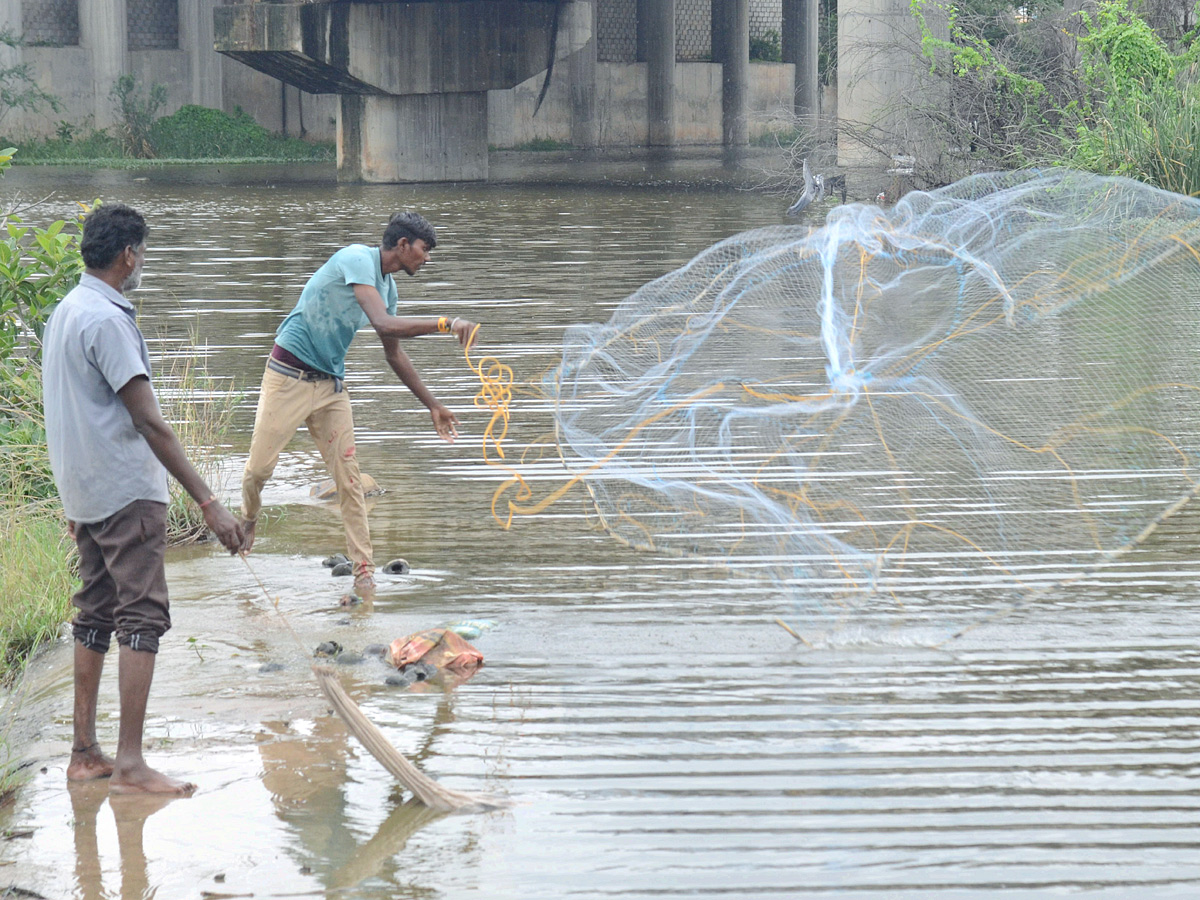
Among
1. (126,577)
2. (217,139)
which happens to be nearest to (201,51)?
(217,139)

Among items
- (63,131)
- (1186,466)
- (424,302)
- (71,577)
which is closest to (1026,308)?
(1186,466)

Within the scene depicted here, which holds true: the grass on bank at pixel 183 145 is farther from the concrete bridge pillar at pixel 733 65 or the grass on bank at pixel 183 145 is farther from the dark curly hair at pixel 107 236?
the dark curly hair at pixel 107 236

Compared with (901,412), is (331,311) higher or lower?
higher

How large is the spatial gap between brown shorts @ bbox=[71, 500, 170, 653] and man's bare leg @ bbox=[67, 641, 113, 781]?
0.14 ft

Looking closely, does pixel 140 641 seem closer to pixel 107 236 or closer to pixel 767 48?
pixel 107 236

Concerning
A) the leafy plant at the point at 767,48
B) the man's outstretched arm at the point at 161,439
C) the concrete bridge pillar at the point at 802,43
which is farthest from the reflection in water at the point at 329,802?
the leafy plant at the point at 767,48

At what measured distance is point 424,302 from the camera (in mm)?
13922

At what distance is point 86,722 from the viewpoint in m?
4.39

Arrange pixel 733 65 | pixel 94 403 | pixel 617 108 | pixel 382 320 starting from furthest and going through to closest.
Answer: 1. pixel 733 65
2. pixel 617 108
3. pixel 382 320
4. pixel 94 403

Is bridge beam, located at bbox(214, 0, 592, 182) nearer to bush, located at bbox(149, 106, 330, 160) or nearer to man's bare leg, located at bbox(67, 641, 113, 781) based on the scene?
bush, located at bbox(149, 106, 330, 160)

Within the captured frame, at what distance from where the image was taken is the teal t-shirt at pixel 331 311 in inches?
238

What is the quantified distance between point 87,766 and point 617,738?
1612 millimetres

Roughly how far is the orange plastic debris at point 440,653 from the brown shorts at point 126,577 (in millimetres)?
1121

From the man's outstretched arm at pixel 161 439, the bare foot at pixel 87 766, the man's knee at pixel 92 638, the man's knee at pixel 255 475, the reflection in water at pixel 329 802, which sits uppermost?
the man's outstretched arm at pixel 161 439
